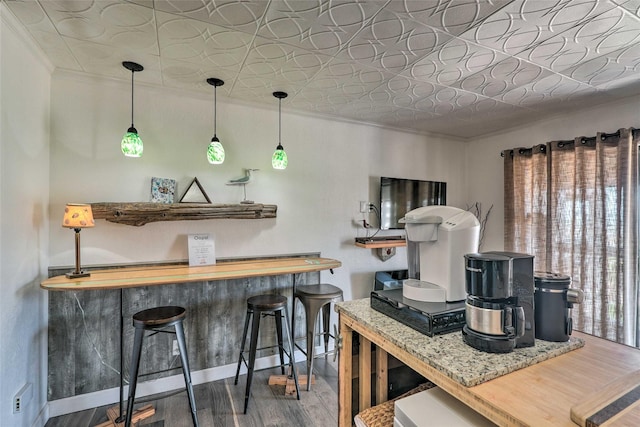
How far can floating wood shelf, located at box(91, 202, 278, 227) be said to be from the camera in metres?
2.08

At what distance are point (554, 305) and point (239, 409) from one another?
6.87 ft

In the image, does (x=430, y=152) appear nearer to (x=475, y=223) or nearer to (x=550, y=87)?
(x=550, y=87)

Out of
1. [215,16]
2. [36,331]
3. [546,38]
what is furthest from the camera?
[36,331]

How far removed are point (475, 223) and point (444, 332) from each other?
0.52 m

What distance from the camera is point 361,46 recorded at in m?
1.79

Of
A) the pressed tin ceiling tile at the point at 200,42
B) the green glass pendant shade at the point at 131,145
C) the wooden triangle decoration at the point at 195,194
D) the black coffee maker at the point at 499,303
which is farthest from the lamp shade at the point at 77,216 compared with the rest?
the black coffee maker at the point at 499,303

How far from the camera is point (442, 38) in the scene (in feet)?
5.61

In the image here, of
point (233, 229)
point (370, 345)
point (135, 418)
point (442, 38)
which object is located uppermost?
point (442, 38)

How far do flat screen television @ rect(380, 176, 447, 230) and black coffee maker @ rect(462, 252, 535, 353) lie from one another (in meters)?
2.26

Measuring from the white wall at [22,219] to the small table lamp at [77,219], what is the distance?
0.20 metres

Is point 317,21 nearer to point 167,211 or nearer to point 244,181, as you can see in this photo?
point 244,181

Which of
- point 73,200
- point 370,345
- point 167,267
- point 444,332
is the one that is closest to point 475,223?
point 444,332

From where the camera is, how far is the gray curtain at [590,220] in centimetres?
243

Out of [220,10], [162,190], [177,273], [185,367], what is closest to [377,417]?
[185,367]
